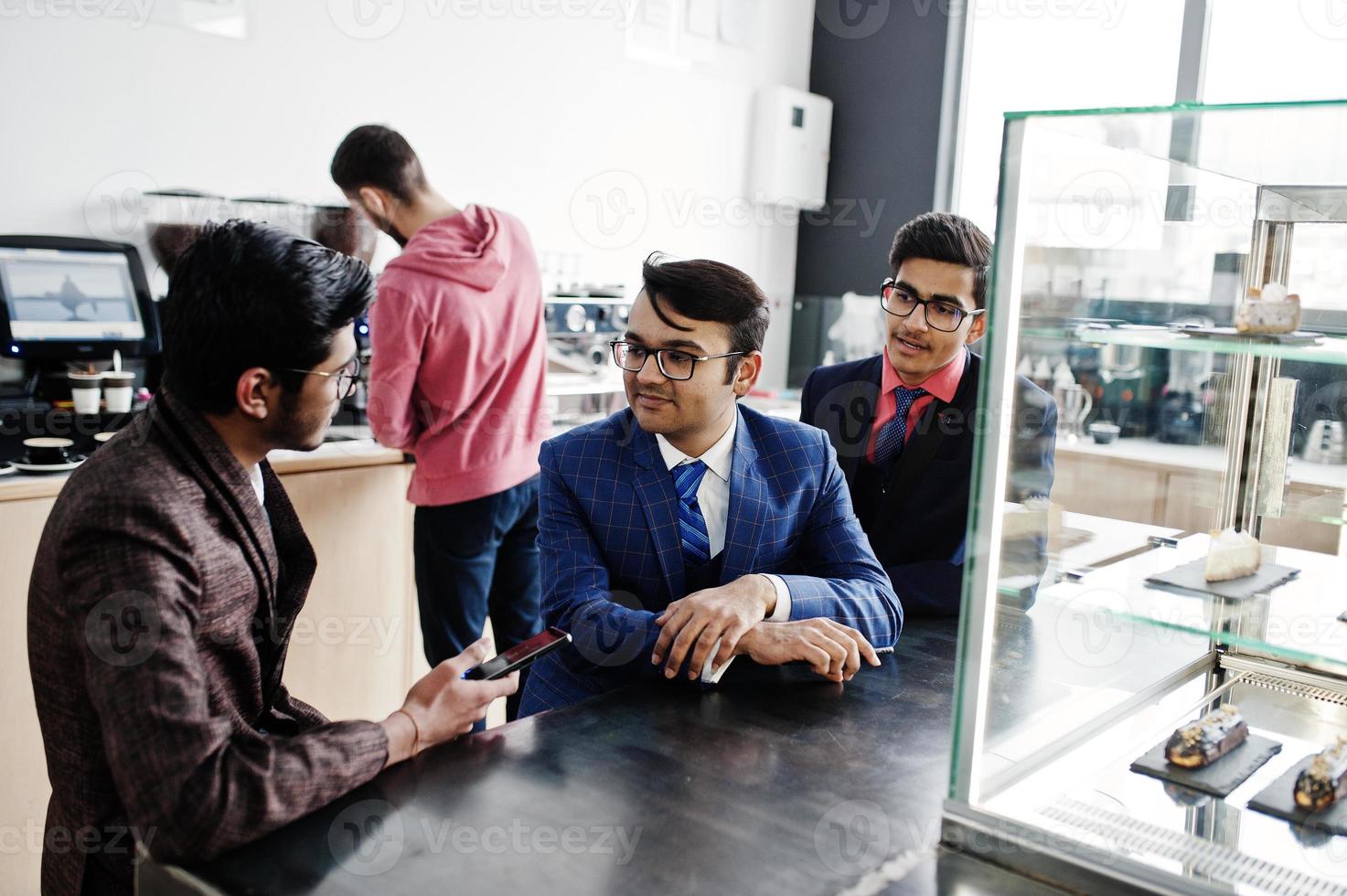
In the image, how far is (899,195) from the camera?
4.73 meters

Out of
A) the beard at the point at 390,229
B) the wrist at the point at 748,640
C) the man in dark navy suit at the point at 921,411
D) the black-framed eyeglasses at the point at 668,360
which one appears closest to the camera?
the wrist at the point at 748,640

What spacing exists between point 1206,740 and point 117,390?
7.95 feet

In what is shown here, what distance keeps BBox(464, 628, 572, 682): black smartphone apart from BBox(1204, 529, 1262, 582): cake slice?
0.76 m

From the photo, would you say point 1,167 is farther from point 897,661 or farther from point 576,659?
point 897,661

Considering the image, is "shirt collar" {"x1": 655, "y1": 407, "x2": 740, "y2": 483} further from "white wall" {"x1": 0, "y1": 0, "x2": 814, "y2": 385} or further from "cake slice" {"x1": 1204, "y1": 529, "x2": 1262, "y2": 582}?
"white wall" {"x1": 0, "y1": 0, "x2": 814, "y2": 385}

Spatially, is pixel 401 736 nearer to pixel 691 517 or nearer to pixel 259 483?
pixel 259 483

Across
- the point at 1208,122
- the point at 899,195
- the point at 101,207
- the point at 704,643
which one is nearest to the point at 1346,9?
the point at 899,195

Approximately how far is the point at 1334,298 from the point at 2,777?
2.52m

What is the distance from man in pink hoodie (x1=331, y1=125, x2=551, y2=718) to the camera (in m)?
2.65

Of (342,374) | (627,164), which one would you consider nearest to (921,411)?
(342,374)

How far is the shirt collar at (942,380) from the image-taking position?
6.81 feet

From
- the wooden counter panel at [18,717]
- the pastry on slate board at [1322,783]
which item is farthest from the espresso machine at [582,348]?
the pastry on slate board at [1322,783]

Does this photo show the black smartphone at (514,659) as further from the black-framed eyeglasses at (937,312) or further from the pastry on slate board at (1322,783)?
the black-framed eyeglasses at (937,312)

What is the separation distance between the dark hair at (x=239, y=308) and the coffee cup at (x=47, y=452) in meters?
1.44
